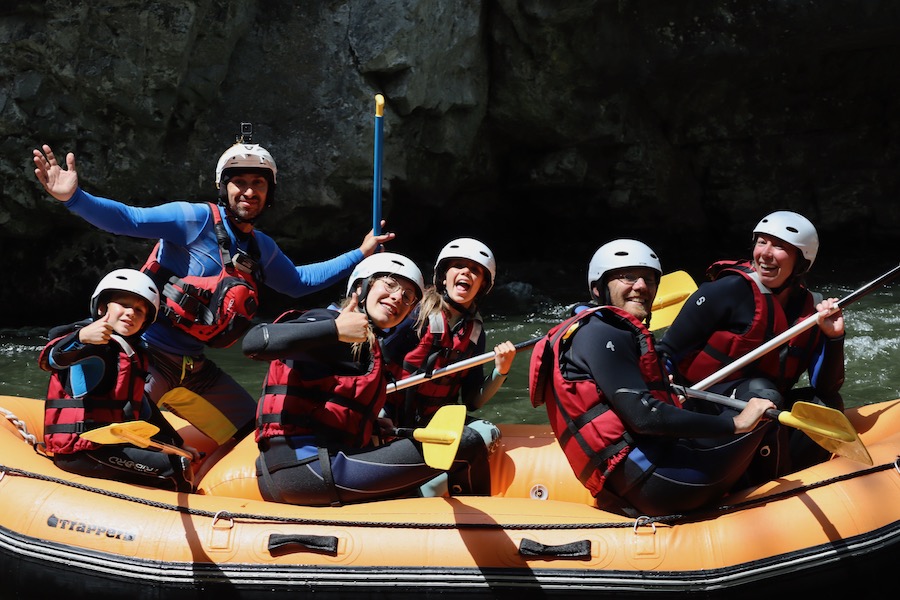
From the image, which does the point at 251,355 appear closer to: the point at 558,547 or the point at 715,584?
the point at 558,547

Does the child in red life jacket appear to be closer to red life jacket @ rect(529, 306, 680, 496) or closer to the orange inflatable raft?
the orange inflatable raft

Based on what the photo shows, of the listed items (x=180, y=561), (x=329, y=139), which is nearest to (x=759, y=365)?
(x=180, y=561)

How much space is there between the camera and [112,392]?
3545mm

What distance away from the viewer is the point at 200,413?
4160 mm

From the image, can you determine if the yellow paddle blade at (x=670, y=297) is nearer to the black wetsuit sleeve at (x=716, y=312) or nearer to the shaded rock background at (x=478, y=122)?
the black wetsuit sleeve at (x=716, y=312)

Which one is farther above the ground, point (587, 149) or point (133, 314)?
point (587, 149)

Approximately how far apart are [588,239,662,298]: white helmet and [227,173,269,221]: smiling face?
5.28 feet

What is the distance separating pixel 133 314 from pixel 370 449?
1.08 m

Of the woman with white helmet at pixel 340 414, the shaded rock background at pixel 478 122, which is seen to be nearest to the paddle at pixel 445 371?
the woman with white helmet at pixel 340 414

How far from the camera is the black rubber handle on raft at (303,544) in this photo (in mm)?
3209

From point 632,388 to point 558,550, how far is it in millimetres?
638

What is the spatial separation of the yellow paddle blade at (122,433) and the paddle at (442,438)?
3.06 feet

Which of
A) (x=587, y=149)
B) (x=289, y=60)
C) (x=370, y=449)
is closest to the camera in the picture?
(x=370, y=449)

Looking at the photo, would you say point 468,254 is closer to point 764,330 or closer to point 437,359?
point 437,359
